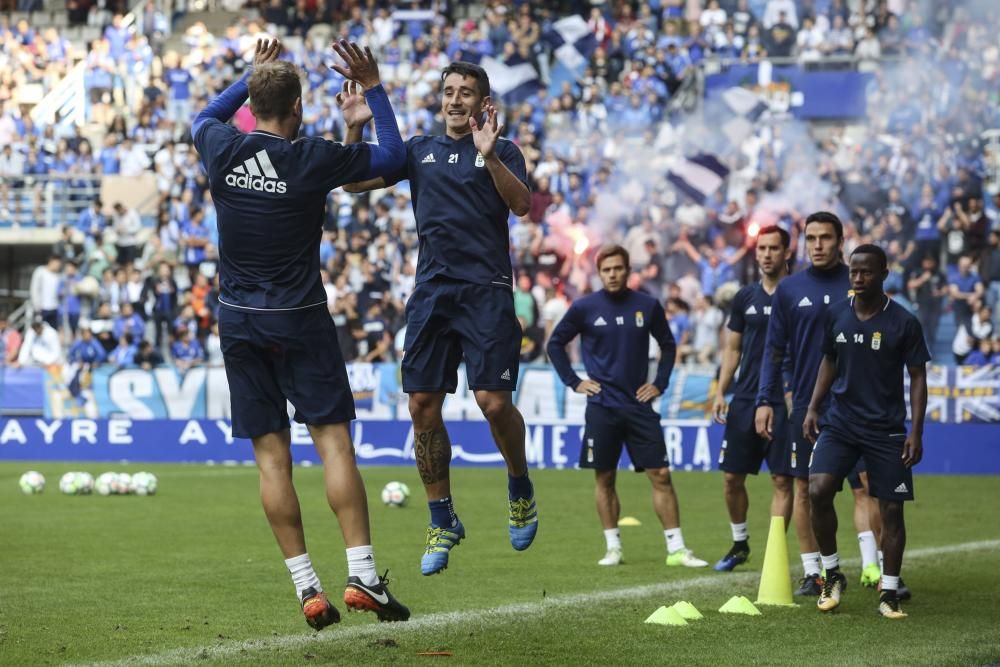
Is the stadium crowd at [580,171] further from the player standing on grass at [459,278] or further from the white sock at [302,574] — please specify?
the white sock at [302,574]

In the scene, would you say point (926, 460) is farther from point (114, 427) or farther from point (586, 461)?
point (114, 427)

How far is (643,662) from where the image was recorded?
7453 mm

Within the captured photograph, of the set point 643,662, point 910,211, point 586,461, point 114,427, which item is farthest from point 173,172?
point 643,662

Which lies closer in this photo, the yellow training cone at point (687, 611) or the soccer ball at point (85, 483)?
the yellow training cone at point (687, 611)

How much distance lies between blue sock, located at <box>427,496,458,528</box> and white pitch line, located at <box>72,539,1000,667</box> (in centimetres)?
58

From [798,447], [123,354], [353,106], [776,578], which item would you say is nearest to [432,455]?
[353,106]

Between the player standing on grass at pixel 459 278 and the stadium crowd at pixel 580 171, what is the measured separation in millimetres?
14483

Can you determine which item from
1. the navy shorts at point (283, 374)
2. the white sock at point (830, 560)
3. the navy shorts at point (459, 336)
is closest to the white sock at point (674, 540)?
the white sock at point (830, 560)

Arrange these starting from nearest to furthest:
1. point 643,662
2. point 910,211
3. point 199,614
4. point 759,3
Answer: point 643,662
point 199,614
point 910,211
point 759,3

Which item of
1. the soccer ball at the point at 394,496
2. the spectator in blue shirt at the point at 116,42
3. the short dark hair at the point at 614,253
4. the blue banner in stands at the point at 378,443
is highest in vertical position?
the spectator in blue shirt at the point at 116,42

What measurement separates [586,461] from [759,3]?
18.9 m

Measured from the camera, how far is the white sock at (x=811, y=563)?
10.3 m

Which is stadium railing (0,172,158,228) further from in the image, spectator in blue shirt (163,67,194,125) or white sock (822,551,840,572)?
white sock (822,551,840,572)

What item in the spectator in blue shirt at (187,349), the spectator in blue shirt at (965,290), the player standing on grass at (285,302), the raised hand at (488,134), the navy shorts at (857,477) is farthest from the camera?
the spectator in blue shirt at (187,349)
